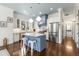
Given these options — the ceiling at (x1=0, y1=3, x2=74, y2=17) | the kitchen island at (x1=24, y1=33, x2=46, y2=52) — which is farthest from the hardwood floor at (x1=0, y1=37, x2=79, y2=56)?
the ceiling at (x1=0, y1=3, x2=74, y2=17)

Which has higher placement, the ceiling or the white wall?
the ceiling

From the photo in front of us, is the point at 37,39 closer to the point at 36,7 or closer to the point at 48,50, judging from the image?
the point at 48,50

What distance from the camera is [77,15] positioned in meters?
2.03

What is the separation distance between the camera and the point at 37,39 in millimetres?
2070

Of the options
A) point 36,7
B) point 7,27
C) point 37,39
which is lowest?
point 37,39

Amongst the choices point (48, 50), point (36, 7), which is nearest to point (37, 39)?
point (48, 50)

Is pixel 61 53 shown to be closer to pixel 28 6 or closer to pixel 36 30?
pixel 36 30

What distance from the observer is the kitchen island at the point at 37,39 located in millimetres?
2051

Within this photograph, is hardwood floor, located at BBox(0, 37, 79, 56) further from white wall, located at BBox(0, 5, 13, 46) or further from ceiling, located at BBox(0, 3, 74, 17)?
ceiling, located at BBox(0, 3, 74, 17)

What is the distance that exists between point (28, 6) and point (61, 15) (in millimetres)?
646

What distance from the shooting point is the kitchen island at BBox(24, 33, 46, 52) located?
6.73 feet

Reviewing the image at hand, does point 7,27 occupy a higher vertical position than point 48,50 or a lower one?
higher

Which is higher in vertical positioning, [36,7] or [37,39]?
[36,7]

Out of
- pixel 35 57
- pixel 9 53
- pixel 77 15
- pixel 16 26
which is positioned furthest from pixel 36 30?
pixel 77 15
